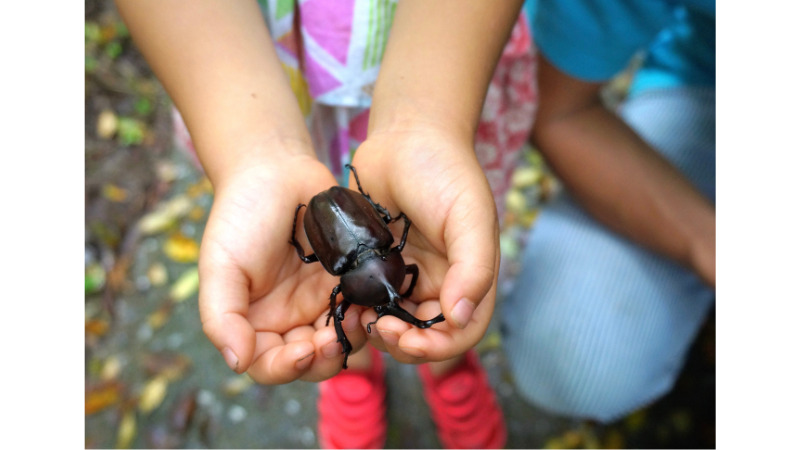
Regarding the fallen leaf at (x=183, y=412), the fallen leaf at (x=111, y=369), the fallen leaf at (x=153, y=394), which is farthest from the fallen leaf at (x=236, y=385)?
the fallen leaf at (x=111, y=369)

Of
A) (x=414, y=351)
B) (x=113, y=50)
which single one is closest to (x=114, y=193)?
(x=113, y=50)

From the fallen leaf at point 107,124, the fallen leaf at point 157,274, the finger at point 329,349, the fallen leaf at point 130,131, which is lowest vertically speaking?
the fallen leaf at point 157,274

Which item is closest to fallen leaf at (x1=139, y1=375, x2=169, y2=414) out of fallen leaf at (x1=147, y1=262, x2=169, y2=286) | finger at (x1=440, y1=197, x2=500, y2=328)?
fallen leaf at (x1=147, y1=262, x2=169, y2=286)

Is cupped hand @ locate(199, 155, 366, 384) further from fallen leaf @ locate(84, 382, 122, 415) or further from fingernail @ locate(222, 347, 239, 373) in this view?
fallen leaf @ locate(84, 382, 122, 415)

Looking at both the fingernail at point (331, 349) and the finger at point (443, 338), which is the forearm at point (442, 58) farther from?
the fingernail at point (331, 349)

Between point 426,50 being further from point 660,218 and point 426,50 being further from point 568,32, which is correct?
point 660,218

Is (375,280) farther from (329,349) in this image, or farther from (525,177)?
(525,177)

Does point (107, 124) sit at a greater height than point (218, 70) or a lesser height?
lesser

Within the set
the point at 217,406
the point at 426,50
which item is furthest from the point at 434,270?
the point at 217,406
